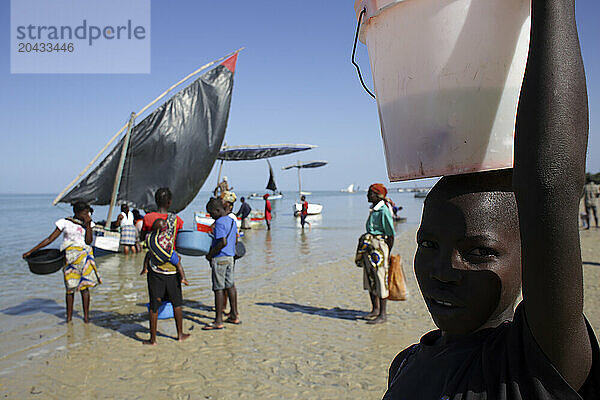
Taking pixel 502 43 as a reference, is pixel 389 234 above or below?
below

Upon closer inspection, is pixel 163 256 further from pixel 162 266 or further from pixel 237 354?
pixel 237 354

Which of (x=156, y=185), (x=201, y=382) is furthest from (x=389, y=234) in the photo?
(x=156, y=185)

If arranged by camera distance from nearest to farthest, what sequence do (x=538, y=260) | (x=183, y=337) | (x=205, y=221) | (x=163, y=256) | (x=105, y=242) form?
(x=538, y=260) < (x=163, y=256) < (x=183, y=337) < (x=105, y=242) < (x=205, y=221)

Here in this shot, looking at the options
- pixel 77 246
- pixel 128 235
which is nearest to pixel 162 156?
pixel 128 235

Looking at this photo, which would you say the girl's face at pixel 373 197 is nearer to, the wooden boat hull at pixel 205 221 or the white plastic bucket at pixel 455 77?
the white plastic bucket at pixel 455 77

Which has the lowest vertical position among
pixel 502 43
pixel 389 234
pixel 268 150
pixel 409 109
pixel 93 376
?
pixel 93 376

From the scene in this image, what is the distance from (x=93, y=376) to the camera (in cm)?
475

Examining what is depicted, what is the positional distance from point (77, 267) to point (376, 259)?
407 centimetres

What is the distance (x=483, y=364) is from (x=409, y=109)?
2.05 feet

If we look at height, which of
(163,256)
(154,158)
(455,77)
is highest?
(154,158)

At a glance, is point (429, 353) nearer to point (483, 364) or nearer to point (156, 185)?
point (483, 364)

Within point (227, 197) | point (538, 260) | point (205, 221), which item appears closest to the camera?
point (538, 260)

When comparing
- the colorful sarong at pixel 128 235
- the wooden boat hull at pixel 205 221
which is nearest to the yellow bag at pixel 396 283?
the colorful sarong at pixel 128 235

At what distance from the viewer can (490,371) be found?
997 mm
